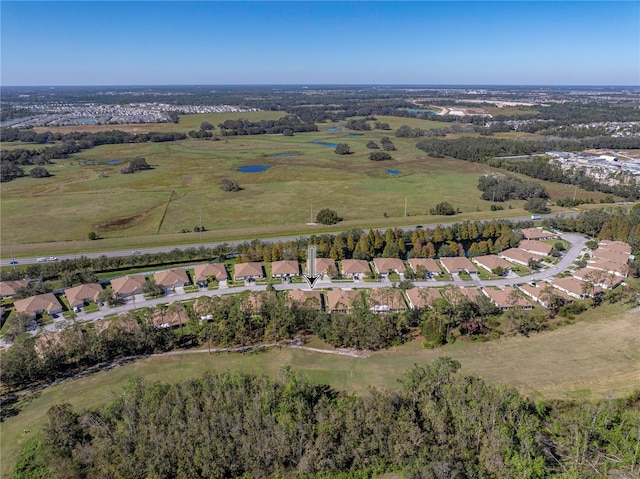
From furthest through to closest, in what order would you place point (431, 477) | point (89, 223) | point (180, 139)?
1. point (180, 139)
2. point (89, 223)
3. point (431, 477)

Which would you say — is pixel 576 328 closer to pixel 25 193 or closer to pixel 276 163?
Answer: pixel 276 163

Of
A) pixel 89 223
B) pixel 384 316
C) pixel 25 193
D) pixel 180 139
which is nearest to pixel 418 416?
pixel 384 316

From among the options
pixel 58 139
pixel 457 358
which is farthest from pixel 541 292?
pixel 58 139

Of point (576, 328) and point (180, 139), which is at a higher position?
point (180, 139)

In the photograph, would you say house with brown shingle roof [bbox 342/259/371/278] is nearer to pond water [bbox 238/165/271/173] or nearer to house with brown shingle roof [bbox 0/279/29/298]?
house with brown shingle roof [bbox 0/279/29/298]

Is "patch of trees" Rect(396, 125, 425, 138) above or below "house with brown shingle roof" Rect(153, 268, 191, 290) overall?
above

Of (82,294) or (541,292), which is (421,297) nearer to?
(541,292)

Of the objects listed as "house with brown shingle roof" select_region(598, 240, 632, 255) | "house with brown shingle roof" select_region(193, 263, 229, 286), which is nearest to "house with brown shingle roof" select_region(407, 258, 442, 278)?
"house with brown shingle roof" select_region(193, 263, 229, 286)
